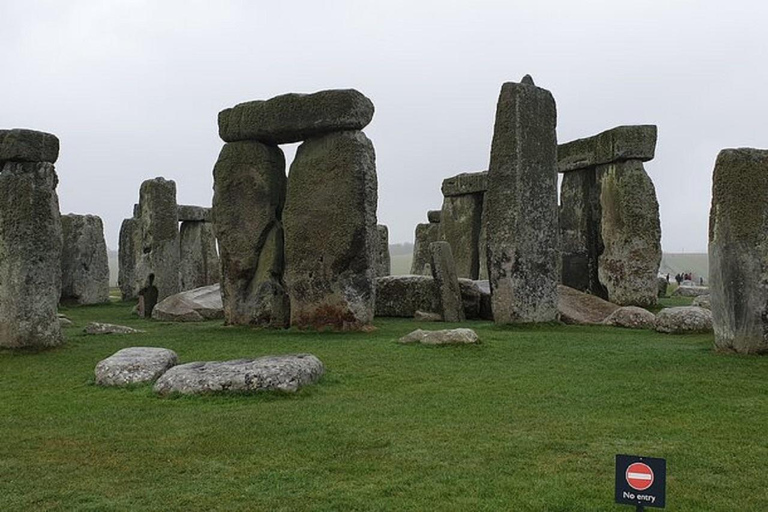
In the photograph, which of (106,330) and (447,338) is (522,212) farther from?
(106,330)

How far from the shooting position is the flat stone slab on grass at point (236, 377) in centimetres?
718

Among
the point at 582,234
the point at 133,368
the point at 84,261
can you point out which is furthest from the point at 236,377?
the point at 84,261

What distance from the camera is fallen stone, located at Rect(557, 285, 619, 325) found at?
13812 mm

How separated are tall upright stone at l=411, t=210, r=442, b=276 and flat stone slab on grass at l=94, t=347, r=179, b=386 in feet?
68.4

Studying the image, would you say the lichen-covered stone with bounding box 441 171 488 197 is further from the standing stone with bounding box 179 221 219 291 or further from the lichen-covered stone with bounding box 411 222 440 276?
the standing stone with bounding box 179 221 219 291

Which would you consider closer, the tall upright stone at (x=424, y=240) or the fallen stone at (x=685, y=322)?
the fallen stone at (x=685, y=322)

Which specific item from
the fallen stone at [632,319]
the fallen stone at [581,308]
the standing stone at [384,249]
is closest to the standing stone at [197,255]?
the standing stone at [384,249]

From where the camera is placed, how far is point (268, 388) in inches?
283

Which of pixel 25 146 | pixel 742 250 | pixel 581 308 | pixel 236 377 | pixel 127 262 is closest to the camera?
pixel 236 377

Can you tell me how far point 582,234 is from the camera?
18.9m

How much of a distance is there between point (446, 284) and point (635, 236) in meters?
4.94

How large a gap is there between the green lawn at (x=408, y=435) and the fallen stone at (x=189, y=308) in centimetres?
667

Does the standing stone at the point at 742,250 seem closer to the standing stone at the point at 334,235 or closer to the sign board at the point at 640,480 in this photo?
the standing stone at the point at 334,235

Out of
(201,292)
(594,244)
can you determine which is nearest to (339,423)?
(201,292)
